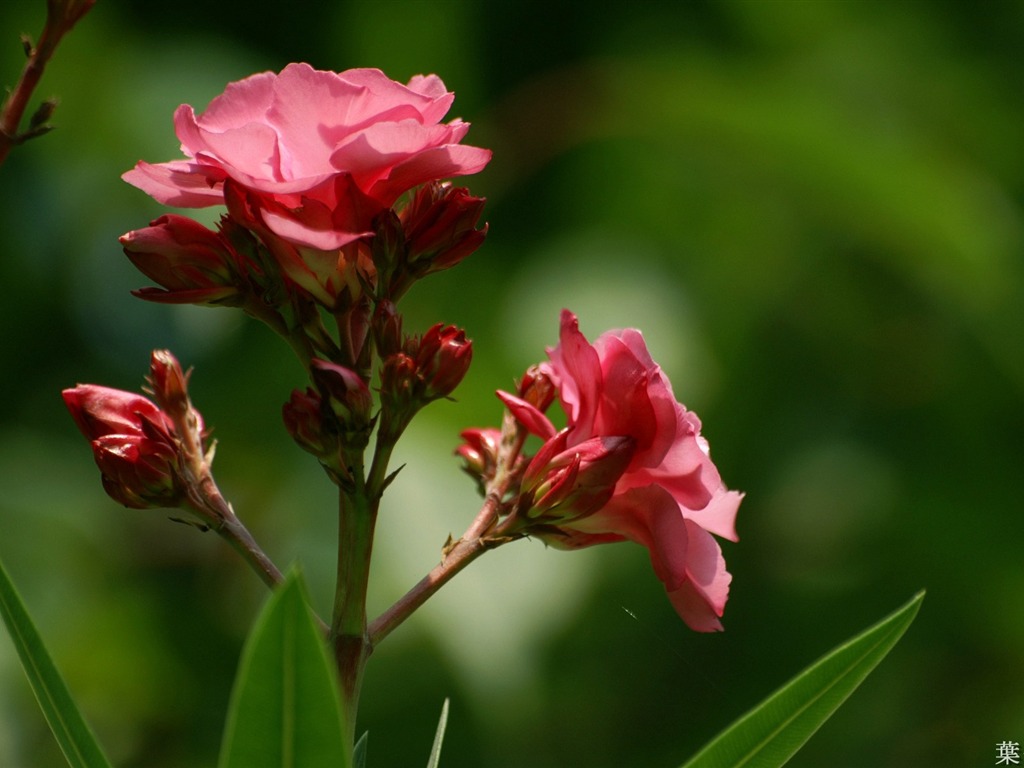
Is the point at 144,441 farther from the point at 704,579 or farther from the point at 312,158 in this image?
the point at 704,579

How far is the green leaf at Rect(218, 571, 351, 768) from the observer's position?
77 cm

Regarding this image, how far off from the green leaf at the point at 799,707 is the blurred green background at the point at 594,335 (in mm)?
1836

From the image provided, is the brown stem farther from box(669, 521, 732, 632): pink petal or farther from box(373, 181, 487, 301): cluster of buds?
box(669, 521, 732, 632): pink petal

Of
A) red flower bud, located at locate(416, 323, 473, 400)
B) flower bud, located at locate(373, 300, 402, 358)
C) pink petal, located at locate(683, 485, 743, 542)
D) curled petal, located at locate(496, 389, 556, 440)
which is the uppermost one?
flower bud, located at locate(373, 300, 402, 358)

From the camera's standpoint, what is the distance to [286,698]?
0.80 m

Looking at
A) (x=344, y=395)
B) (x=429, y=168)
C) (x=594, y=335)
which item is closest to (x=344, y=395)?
(x=344, y=395)

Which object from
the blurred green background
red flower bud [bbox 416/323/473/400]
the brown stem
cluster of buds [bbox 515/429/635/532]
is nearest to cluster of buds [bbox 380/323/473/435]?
red flower bud [bbox 416/323/473/400]

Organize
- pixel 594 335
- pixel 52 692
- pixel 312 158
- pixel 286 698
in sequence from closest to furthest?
pixel 286 698, pixel 52 692, pixel 312 158, pixel 594 335

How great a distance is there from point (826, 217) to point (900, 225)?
298mm

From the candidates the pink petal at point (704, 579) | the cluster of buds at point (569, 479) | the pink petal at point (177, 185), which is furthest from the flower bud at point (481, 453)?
the pink petal at point (177, 185)

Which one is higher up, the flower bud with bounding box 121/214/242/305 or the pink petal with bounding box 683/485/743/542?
the flower bud with bounding box 121/214/242/305

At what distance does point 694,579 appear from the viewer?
117cm

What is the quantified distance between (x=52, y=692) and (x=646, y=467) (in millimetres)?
513

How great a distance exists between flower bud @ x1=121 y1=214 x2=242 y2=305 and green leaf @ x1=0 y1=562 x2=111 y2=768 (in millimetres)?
299
